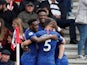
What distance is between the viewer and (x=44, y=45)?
30.1 feet

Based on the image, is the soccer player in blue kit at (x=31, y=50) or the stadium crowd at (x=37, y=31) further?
the soccer player in blue kit at (x=31, y=50)

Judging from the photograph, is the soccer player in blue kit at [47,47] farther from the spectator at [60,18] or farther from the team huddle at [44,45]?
the spectator at [60,18]

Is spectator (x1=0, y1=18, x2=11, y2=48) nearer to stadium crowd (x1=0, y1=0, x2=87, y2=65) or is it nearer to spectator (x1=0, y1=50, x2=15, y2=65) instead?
stadium crowd (x1=0, y1=0, x2=87, y2=65)

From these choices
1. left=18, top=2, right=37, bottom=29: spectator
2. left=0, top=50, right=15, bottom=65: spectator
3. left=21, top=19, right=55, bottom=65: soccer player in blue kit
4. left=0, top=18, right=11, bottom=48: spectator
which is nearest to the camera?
left=21, top=19, right=55, bottom=65: soccer player in blue kit

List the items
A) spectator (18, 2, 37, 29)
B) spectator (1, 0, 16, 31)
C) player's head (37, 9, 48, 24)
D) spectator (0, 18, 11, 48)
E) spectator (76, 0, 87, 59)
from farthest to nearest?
spectator (1, 0, 16, 31)
spectator (18, 2, 37, 29)
spectator (76, 0, 87, 59)
spectator (0, 18, 11, 48)
player's head (37, 9, 48, 24)

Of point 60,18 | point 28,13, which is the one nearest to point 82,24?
point 60,18

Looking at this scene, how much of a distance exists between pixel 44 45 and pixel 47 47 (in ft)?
0.32

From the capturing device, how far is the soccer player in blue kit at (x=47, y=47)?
915 centimetres

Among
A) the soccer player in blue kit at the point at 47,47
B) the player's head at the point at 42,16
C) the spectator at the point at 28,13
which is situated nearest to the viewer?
the soccer player in blue kit at the point at 47,47

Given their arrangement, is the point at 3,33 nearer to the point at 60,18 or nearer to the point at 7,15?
the point at 7,15

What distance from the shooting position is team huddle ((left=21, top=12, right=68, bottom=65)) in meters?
9.15

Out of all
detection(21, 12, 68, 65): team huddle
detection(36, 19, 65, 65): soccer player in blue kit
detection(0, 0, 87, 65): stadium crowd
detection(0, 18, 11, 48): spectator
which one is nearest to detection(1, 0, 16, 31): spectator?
detection(0, 0, 87, 65): stadium crowd

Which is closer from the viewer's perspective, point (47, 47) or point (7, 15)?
point (47, 47)

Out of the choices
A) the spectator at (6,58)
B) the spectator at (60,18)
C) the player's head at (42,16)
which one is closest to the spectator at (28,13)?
the spectator at (60,18)
